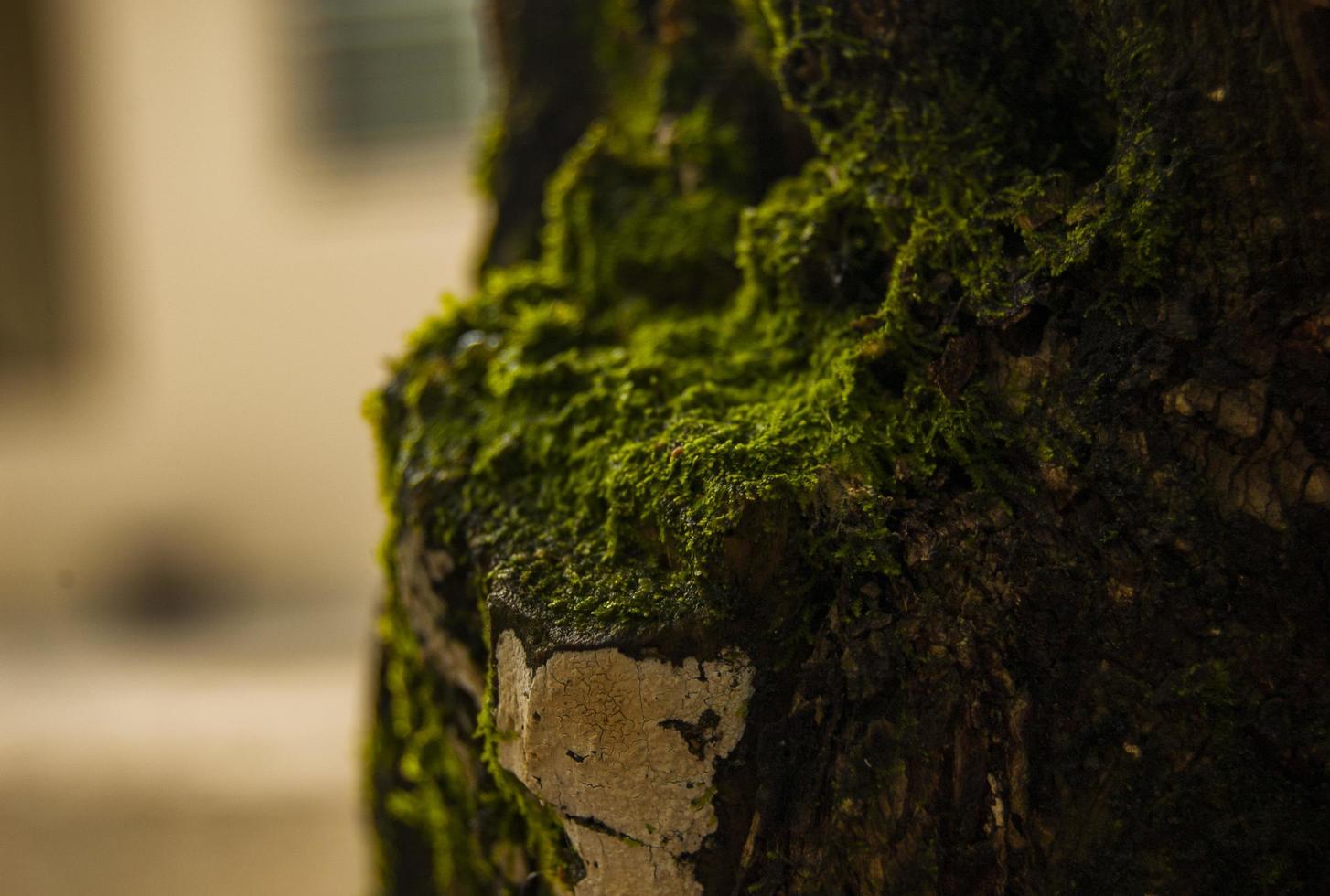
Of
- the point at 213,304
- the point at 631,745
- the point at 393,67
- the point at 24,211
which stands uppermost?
the point at 393,67

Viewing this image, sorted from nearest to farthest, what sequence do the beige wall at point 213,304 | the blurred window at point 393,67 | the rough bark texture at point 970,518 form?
the rough bark texture at point 970,518 → the blurred window at point 393,67 → the beige wall at point 213,304

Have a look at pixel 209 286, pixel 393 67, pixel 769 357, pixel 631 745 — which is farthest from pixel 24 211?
pixel 631 745

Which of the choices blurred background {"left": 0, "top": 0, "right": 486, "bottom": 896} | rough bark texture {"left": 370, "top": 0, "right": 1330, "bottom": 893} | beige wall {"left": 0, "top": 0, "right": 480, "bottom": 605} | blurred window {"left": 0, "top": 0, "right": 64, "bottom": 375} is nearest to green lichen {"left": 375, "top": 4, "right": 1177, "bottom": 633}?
rough bark texture {"left": 370, "top": 0, "right": 1330, "bottom": 893}

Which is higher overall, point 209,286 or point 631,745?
point 209,286

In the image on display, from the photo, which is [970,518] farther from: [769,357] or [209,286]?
[209,286]

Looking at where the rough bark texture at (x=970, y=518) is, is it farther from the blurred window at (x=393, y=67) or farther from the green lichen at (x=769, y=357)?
the blurred window at (x=393, y=67)

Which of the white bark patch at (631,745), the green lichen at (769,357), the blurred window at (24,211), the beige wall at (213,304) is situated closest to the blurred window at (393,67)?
the beige wall at (213,304)

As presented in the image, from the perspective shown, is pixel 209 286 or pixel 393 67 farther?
pixel 209 286
